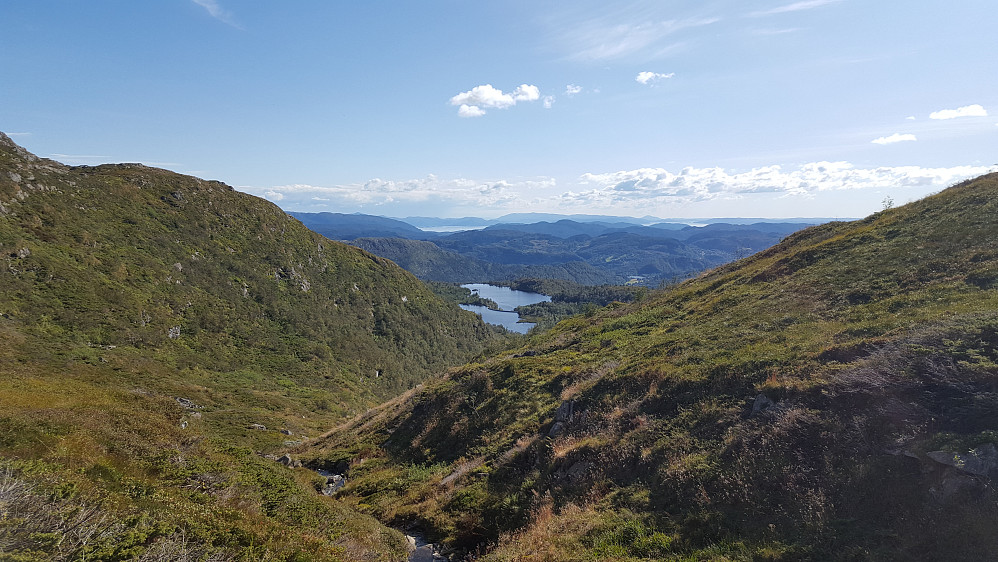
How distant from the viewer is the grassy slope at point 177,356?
11.0 m

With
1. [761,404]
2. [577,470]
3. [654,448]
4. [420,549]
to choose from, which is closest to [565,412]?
[577,470]

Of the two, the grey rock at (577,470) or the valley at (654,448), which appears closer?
the valley at (654,448)

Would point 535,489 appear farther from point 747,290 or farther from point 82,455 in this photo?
point 747,290

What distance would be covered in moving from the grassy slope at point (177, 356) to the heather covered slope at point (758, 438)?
20.3 ft

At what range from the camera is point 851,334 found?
19.3 meters

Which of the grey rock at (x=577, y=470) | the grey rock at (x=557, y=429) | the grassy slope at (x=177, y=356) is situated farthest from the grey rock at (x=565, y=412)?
the grassy slope at (x=177, y=356)

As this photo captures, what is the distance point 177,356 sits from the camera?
86000mm

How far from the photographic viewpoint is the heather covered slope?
10.1 metres

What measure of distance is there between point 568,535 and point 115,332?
336 feet

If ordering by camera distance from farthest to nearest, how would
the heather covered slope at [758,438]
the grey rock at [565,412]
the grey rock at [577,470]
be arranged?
the grey rock at [565,412]
the grey rock at [577,470]
the heather covered slope at [758,438]

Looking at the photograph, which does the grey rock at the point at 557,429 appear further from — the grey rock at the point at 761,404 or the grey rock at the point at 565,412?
the grey rock at the point at 761,404

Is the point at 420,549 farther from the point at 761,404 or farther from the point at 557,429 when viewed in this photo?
the point at 761,404

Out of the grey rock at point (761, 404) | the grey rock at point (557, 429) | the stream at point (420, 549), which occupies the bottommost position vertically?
the stream at point (420, 549)

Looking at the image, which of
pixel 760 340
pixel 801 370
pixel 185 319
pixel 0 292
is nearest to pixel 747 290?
pixel 760 340
